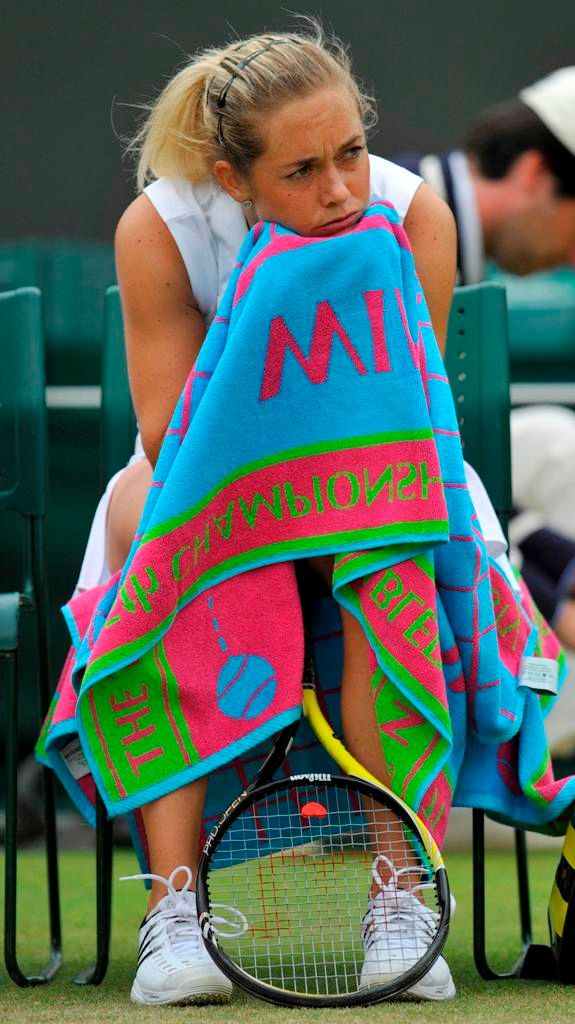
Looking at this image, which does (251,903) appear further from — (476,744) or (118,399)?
(118,399)

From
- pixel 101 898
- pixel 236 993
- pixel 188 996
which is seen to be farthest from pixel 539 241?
pixel 188 996

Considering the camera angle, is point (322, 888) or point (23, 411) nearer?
point (322, 888)

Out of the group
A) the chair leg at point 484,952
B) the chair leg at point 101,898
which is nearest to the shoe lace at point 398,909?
the chair leg at point 484,952

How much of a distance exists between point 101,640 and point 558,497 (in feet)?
6.85

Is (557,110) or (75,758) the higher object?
(557,110)

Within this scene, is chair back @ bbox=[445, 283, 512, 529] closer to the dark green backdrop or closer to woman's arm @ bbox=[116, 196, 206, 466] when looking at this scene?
woman's arm @ bbox=[116, 196, 206, 466]

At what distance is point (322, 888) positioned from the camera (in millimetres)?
1909

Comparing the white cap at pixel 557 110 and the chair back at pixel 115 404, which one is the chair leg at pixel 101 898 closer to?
the chair back at pixel 115 404

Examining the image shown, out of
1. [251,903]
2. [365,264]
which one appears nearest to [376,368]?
[365,264]

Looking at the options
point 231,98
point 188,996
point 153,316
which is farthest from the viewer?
point 153,316

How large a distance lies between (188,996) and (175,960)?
0.04 meters

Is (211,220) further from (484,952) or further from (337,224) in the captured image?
(484,952)

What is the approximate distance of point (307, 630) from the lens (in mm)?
2070

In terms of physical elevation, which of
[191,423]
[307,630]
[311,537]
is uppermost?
[191,423]
